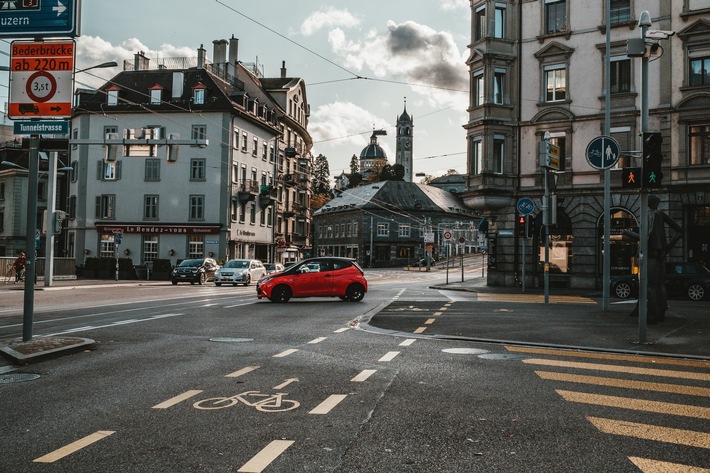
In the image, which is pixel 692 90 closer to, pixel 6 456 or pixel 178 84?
pixel 6 456

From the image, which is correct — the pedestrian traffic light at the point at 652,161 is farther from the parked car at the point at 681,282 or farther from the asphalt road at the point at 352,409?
the parked car at the point at 681,282

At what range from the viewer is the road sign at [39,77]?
1057 centimetres

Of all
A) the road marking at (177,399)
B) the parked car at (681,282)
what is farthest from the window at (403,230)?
the road marking at (177,399)

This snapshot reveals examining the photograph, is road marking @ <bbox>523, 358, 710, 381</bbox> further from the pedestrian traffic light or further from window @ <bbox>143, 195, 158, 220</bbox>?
window @ <bbox>143, 195, 158, 220</bbox>

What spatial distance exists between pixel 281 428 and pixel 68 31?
767 cm

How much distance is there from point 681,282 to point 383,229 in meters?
79.6

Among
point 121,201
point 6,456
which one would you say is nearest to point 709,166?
point 6,456

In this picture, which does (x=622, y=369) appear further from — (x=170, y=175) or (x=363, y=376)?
(x=170, y=175)

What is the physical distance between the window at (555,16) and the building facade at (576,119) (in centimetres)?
5

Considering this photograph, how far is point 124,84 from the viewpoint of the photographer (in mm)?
61656

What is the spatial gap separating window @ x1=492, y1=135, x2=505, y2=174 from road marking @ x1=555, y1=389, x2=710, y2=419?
29743mm

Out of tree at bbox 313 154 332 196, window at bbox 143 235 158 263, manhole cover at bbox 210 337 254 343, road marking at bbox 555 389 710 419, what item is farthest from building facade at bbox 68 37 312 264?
tree at bbox 313 154 332 196

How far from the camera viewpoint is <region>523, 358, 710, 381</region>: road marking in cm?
841

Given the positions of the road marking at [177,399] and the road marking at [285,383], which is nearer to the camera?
the road marking at [177,399]
